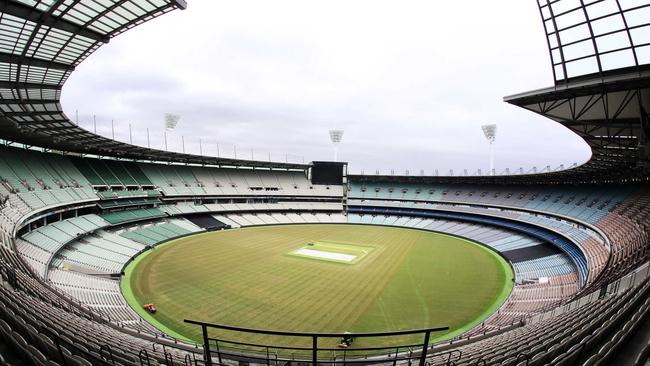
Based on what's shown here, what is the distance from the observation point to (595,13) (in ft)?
34.3

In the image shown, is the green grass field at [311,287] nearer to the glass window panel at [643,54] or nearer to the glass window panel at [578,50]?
the glass window panel at [578,50]

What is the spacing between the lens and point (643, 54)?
32.8 ft

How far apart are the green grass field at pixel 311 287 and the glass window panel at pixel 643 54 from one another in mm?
15407

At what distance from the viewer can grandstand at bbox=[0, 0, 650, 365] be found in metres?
8.34

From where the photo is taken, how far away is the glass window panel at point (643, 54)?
32.6 ft

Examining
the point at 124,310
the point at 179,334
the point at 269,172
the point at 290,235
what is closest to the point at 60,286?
the point at 124,310

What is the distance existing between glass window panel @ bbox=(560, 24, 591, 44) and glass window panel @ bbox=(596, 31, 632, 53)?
1.42 feet

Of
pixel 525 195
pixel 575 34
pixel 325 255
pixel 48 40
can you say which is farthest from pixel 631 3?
pixel 525 195

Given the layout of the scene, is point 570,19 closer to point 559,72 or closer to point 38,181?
point 559,72

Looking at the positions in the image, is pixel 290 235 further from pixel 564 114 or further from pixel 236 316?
pixel 564 114

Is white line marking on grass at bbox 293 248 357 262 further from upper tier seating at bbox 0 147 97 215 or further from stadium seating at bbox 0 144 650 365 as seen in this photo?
upper tier seating at bbox 0 147 97 215

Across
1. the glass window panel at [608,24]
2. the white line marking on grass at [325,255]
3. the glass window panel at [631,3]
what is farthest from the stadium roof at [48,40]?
the white line marking on grass at [325,255]

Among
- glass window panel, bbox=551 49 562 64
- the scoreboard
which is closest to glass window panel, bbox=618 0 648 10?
glass window panel, bbox=551 49 562 64

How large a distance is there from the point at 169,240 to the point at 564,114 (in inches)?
1690
